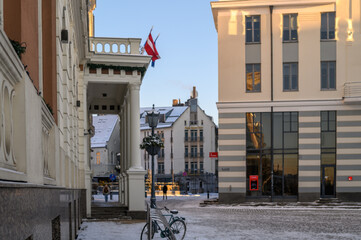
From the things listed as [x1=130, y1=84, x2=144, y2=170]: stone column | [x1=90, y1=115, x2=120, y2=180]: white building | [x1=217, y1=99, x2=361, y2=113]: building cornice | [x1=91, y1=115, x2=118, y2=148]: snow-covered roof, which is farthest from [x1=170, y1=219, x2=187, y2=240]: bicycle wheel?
[x1=91, y1=115, x2=118, y2=148]: snow-covered roof

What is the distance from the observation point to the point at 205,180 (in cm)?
7831

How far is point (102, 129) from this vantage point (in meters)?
78.6

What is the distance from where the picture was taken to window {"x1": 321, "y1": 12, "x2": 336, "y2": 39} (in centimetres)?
3262

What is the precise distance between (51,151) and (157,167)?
74.9m

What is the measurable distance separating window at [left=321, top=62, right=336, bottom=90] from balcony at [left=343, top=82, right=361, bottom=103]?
906mm

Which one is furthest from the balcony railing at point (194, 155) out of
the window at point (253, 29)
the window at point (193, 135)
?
the window at point (253, 29)

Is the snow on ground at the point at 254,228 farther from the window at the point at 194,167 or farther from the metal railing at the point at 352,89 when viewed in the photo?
the window at the point at 194,167

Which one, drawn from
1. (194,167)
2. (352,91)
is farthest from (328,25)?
(194,167)

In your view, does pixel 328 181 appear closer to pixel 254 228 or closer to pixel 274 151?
pixel 274 151

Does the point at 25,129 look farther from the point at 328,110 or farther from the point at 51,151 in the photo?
the point at 328,110

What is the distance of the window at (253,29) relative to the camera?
109ft

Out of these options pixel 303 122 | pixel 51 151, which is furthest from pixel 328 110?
pixel 51 151

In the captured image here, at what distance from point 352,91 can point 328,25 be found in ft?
15.2

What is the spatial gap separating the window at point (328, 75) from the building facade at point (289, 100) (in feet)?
0.21
